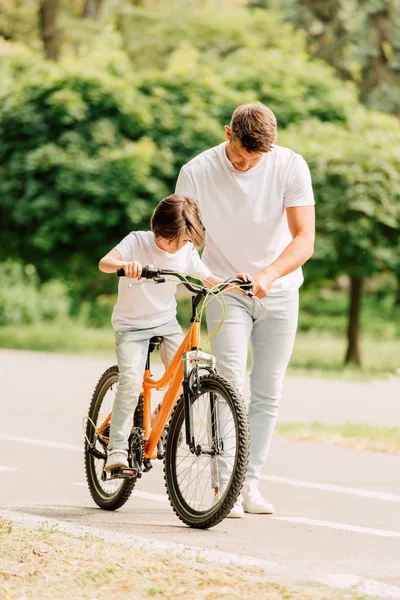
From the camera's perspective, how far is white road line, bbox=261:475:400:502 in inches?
285

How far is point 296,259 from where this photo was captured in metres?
6.18

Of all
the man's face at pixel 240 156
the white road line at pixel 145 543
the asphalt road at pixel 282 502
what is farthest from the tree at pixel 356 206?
the white road line at pixel 145 543

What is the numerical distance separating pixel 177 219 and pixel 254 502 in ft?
5.07

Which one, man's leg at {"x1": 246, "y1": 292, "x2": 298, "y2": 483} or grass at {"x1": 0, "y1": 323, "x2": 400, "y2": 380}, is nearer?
man's leg at {"x1": 246, "y1": 292, "x2": 298, "y2": 483}

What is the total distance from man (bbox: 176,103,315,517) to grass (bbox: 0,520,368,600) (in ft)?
5.00

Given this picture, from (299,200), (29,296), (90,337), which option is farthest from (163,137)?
(299,200)

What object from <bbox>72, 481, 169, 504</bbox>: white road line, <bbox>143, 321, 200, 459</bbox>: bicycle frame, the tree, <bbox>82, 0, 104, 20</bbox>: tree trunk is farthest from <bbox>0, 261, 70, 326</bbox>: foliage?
<bbox>143, 321, 200, 459</bbox>: bicycle frame

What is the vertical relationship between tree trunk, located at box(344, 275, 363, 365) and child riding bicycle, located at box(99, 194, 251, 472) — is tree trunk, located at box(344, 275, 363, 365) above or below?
above

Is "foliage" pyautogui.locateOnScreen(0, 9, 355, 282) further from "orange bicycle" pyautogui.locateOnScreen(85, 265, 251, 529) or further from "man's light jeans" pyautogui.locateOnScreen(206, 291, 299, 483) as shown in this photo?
"orange bicycle" pyautogui.locateOnScreen(85, 265, 251, 529)

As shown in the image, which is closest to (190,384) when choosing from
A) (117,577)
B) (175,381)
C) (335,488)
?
(175,381)

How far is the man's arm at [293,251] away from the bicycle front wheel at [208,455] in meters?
0.50

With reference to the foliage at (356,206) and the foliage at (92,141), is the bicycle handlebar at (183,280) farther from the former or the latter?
the foliage at (92,141)

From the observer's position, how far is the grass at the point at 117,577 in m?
4.32

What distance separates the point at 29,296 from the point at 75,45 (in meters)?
7.13
